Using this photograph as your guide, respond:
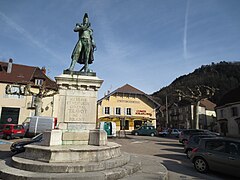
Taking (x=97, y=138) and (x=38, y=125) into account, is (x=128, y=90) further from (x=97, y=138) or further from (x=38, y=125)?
(x=97, y=138)

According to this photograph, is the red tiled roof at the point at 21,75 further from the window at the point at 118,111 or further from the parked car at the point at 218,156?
the parked car at the point at 218,156

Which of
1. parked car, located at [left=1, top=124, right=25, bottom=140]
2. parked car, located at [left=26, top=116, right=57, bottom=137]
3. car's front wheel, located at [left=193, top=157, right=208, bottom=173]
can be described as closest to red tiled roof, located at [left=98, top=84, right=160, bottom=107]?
parked car, located at [left=26, top=116, right=57, bottom=137]

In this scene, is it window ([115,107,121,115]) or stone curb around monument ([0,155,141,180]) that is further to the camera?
window ([115,107,121,115])

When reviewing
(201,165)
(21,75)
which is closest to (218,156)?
(201,165)

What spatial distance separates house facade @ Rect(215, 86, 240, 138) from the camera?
2902cm

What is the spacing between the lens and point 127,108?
34562mm

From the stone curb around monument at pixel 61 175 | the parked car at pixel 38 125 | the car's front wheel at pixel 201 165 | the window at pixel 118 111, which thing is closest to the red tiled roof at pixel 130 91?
the window at pixel 118 111

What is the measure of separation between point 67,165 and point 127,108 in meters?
30.1

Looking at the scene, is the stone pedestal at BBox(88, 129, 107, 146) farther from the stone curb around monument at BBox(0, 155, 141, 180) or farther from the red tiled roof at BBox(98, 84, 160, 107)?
the red tiled roof at BBox(98, 84, 160, 107)

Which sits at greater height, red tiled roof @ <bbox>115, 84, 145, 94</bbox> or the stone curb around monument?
red tiled roof @ <bbox>115, 84, 145, 94</bbox>

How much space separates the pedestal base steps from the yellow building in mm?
26551

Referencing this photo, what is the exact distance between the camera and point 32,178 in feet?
13.7

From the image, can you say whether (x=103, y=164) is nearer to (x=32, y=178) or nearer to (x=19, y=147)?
(x=32, y=178)

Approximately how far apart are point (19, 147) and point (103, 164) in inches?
297
